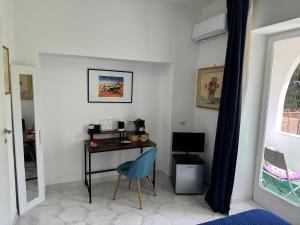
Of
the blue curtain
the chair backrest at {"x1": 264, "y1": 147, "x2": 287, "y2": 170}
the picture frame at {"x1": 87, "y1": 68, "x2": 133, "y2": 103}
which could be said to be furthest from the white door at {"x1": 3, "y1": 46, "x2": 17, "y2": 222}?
the chair backrest at {"x1": 264, "y1": 147, "x2": 287, "y2": 170}

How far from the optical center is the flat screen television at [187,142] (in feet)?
10.6

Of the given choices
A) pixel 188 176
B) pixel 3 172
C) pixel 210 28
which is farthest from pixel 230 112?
pixel 3 172

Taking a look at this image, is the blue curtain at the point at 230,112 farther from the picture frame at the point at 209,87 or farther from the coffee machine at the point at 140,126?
the coffee machine at the point at 140,126

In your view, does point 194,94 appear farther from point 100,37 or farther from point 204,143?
point 100,37

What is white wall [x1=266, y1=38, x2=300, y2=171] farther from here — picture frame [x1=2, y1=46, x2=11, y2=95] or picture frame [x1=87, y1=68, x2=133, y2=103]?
picture frame [x1=2, y1=46, x2=11, y2=95]

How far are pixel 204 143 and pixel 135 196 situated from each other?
4.20 ft

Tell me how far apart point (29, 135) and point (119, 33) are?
5.76 feet

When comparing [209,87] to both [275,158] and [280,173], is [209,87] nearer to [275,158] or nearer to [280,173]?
[275,158]

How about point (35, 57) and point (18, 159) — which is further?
point (35, 57)

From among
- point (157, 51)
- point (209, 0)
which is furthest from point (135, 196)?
point (209, 0)

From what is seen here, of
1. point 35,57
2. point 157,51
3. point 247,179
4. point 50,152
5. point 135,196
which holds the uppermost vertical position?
point 157,51

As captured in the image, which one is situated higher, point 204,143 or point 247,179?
point 204,143

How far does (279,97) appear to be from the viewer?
8.73 feet

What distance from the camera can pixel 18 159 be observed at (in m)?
2.46
